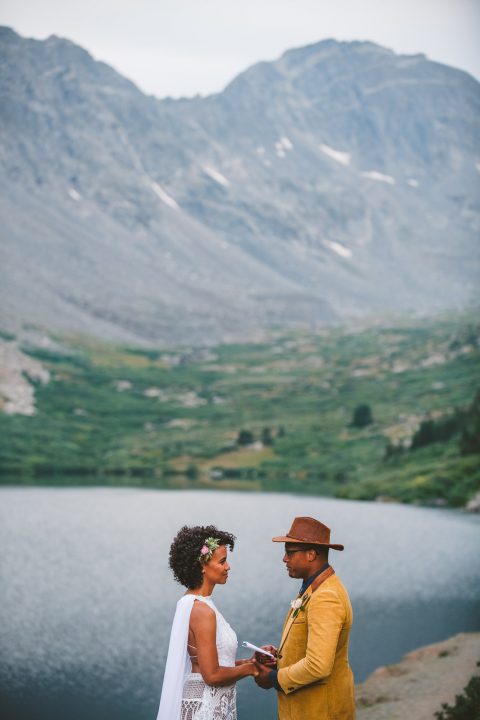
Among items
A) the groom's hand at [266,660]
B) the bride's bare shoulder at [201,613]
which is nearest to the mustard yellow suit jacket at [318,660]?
the groom's hand at [266,660]

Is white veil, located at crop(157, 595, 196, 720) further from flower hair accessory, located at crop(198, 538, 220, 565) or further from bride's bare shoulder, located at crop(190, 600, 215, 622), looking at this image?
flower hair accessory, located at crop(198, 538, 220, 565)

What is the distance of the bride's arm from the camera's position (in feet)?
34.9

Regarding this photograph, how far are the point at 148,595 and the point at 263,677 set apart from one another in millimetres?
42350

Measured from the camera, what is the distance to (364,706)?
29109mm

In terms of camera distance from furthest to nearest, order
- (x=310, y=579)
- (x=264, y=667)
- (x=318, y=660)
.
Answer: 1. (x=264, y=667)
2. (x=310, y=579)
3. (x=318, y=660)

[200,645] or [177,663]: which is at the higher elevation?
[200,645]

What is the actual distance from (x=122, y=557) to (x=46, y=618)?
2230 centimetres

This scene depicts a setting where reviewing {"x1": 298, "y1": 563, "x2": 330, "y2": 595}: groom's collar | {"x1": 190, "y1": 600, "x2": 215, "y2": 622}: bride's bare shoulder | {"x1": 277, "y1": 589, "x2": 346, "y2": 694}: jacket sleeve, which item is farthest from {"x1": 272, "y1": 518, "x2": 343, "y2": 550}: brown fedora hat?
{"x1": 190, "y1": 600, "x2": 215, "y2": 622}: bride's bare shoulder

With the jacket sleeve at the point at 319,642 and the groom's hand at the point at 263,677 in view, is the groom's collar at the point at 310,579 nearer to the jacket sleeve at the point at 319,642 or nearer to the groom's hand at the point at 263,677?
the jacket sleeve at the point at 319,642

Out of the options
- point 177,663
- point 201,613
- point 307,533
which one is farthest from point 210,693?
point 307,533

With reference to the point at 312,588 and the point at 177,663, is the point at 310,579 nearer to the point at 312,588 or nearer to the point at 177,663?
the point at 312,588

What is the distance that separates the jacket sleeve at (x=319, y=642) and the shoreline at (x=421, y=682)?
16778 millimetres

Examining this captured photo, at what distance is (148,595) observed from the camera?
52.2 m

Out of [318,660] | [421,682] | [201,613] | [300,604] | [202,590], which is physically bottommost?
[421,682]
